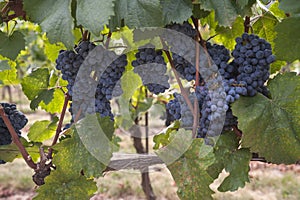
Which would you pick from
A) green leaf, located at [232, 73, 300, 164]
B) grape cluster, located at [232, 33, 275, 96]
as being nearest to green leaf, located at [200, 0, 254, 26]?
grape cluster, located at [232, 33, 275, 96]

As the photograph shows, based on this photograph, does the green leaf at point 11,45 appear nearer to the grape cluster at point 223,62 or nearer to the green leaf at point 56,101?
the green leaf at point 56,101

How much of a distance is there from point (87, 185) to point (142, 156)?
A: 19 cm

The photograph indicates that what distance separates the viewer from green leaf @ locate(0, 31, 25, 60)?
1162mm

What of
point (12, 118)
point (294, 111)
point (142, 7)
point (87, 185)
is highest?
point (142, 7)

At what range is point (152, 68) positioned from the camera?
1.08m

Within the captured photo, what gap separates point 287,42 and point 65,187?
2.52ft

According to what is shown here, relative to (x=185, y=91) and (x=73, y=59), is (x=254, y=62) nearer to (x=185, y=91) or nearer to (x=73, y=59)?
(x=185, y=91)

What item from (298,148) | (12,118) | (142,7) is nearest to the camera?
(142,7)

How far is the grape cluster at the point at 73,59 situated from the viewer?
1122 millimetres

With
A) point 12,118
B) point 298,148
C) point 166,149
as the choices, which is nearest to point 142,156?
point 166,149

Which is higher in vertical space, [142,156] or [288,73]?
[288,73]

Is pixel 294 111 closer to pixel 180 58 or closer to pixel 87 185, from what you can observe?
pixel 180 58

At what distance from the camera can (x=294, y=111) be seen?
3.22 ft

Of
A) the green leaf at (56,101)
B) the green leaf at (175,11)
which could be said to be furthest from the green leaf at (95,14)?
the green leaf at (56,101)
